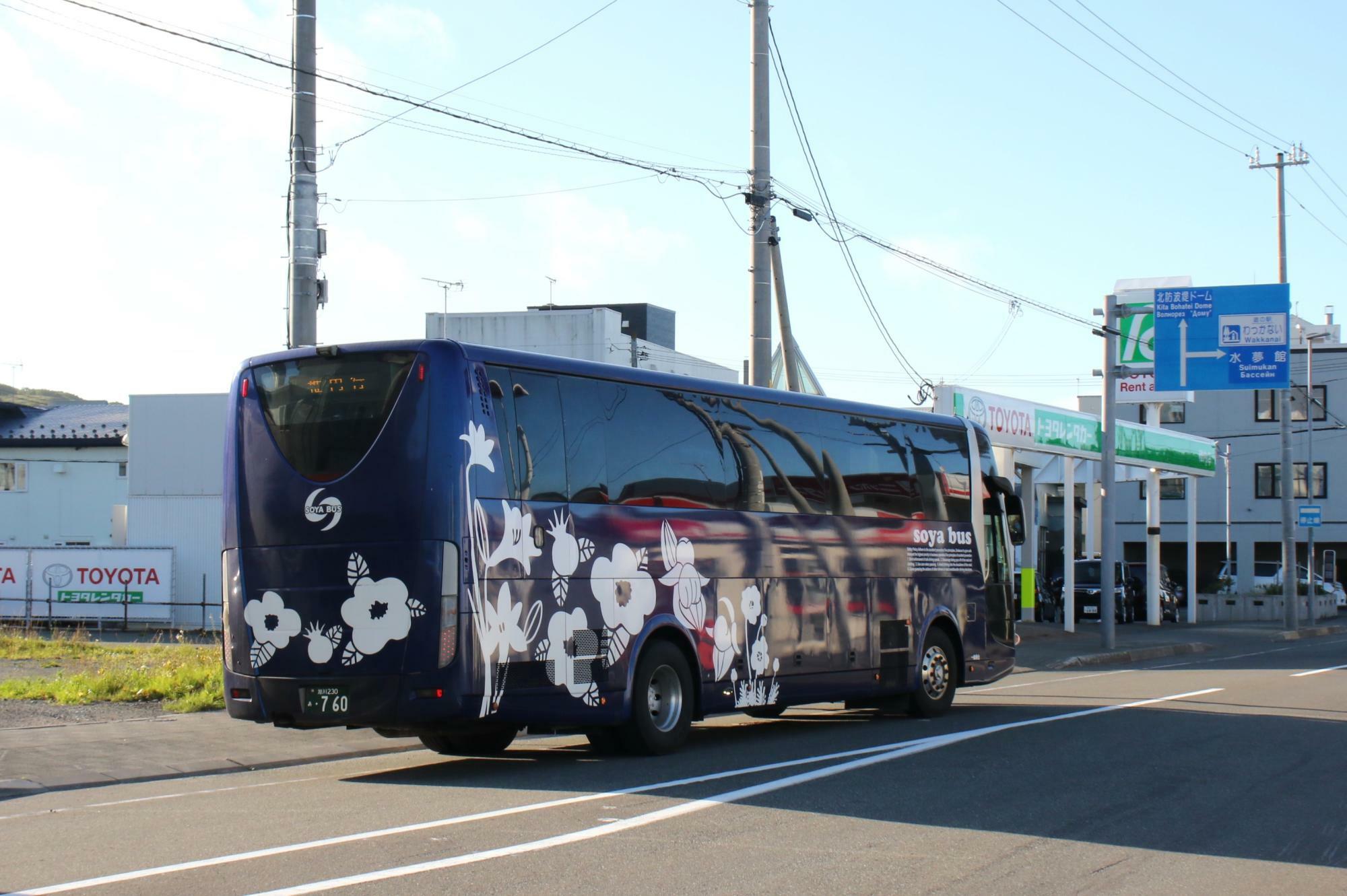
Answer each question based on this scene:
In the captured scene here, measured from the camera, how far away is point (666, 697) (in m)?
12.5

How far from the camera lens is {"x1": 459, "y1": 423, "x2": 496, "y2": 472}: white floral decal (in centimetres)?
1056

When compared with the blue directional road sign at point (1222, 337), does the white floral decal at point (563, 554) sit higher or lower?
lower

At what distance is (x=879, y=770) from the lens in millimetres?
11094

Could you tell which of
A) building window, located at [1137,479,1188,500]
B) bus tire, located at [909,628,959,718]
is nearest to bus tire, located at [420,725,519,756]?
bus tire, located at [909,628,959,718]

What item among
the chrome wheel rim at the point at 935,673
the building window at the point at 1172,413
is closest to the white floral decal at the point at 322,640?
the chrome wheel rim at the point at 935,673

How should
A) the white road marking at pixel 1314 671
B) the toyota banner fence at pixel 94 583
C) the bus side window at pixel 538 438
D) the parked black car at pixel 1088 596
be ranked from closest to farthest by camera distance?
the bus side window at pixel 538 438 < the white road marking at pixel 1314 671 < the toyota banner fence at pixel 94 583 < the parked black car at pixel 1088 596

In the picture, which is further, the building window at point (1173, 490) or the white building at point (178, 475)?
the building window at point (1173, 490)

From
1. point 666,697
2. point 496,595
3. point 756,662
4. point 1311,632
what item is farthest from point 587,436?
point 1311,632

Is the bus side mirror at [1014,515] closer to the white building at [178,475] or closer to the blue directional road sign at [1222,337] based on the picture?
the blue directional road sign at [1222,337]

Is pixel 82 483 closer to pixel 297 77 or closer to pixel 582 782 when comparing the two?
pixel 297 77

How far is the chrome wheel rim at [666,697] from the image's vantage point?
12406 millimetres

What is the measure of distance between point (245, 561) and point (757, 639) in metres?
4.95

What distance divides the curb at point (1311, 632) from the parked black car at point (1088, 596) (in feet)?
15.8

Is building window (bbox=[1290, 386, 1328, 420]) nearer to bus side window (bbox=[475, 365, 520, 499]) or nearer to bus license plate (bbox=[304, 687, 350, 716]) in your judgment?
bus side window (bbox=[475, 365, 520, 499])
